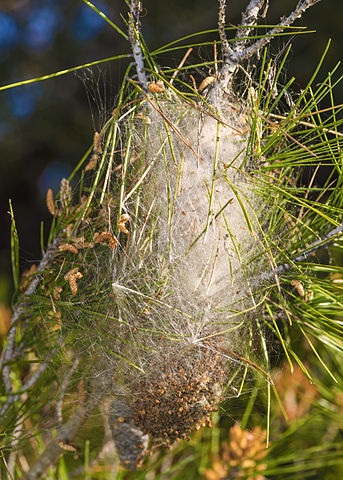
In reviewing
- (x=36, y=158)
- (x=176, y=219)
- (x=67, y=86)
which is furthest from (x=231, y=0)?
(x=176, y=219)

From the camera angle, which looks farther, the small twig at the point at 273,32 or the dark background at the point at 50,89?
the dark background at the point at 50,89

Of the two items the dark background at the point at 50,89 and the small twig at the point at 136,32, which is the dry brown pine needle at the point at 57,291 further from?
the dark background at the point at 50,89

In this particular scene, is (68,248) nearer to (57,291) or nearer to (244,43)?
(57,291)

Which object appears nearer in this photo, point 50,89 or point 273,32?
point 273,32

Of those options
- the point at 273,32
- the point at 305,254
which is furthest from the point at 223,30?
the point at 305,254

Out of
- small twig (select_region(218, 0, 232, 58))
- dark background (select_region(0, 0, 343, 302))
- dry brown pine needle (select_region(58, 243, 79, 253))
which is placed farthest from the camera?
dark background (select_region(0, 0, 343, 302))

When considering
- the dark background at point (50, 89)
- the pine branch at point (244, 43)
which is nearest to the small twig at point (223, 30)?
the pine branch at point (244, 43)

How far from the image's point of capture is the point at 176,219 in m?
0.46

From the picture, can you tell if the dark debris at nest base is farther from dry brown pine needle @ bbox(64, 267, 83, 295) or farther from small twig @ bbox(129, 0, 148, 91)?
small twig @ bbox(129, 0, 148, 91)

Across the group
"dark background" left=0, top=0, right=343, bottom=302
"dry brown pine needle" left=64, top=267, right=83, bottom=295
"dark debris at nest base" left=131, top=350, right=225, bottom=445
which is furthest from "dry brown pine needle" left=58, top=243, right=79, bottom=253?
"dark background" left=0, top=0, right=343, bottom=302

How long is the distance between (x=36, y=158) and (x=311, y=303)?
1.48m

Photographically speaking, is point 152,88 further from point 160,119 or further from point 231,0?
point 231,0

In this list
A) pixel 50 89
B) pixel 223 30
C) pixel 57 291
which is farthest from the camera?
pixel 50 89

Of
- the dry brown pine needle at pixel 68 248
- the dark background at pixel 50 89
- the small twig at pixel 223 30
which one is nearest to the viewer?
the small twig at pixel 223 30
